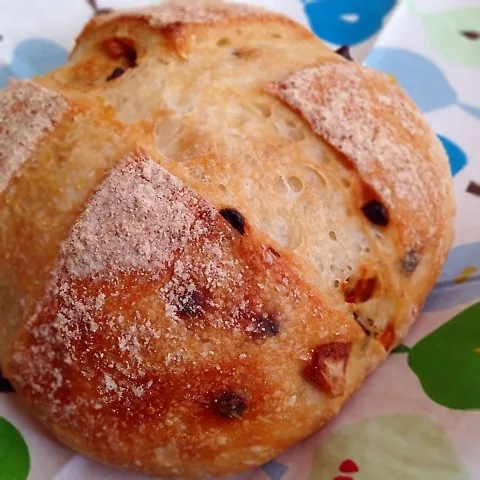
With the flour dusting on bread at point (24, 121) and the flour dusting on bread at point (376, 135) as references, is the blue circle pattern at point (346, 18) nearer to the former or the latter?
the flour dusting on bread at point (376, 135)

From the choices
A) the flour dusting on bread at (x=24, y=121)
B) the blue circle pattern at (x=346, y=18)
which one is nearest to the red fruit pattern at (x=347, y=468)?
the flour dusting on bread at (x=24, y=121)

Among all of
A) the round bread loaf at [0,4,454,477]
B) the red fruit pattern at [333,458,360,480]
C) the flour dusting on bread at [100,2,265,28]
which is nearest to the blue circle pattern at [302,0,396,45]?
the flour dusting on bread at [100,2,265,28]

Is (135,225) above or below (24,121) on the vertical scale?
below

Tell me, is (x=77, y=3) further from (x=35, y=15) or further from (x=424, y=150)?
(x=424, y=150)

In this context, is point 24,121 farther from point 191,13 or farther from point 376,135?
point 376,135

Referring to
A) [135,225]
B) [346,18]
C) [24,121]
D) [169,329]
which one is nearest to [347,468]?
[169,329]

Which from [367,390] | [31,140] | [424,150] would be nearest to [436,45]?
[424,150]

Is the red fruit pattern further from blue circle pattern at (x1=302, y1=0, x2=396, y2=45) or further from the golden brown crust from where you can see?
blue circle pattern at (x1=302, y1=0, x2=396, y2=45)
